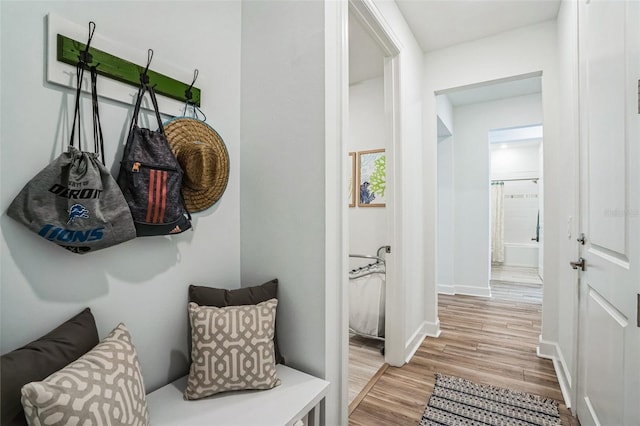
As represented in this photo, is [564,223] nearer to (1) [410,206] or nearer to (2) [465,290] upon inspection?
(1) [410,206]

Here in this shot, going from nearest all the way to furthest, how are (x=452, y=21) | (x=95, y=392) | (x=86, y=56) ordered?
(x=95, y=392) → (x=86, y=56) → (x=452, y=21)

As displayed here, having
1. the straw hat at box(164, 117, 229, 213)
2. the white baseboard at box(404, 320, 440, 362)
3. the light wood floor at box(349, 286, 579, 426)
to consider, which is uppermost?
the straw hat at box(164, 117, 229, 213)

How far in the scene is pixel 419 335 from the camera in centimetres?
279

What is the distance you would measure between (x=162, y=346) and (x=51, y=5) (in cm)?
127

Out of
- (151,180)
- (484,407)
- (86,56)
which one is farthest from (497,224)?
(86,56)

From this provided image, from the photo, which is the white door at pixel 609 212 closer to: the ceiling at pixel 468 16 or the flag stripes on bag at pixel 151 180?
the ceiling at pixel 468 16

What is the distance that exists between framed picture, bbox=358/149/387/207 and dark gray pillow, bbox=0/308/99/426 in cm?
256

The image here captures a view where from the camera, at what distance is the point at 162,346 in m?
1.29

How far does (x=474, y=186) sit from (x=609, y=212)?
3388 mm

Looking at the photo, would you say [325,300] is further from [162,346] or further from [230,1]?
[230,1]

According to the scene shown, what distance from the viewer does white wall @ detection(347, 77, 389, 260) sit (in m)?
3.17

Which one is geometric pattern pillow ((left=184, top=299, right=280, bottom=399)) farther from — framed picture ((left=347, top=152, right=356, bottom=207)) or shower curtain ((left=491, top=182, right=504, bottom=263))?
shower curtain ((left=491, top=182, right=504, bottom=263))

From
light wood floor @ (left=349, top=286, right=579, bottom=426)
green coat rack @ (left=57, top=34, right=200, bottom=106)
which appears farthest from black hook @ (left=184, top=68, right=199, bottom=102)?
light wood floor @ (left=349, top=286, right=579, bottom=426)

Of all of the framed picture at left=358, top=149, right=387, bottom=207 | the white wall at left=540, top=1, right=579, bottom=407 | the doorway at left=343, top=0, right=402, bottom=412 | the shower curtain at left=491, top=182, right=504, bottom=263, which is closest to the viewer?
the white wall at left=540, top=1, right=579, bottom=407
